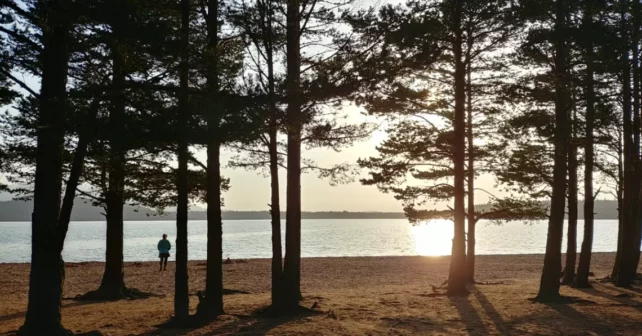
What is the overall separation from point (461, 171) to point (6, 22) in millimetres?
12700

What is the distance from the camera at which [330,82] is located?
481 inches

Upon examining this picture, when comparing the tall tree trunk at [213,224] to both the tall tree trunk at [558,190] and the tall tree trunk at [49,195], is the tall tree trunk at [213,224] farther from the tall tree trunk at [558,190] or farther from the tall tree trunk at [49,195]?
the tall tree trunk at [558,190]

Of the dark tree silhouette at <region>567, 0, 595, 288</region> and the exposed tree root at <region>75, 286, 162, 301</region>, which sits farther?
the dark tree silhouette at <region>567, 0, 595, 288</region>

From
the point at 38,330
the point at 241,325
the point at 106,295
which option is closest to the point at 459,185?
the point at 241,325

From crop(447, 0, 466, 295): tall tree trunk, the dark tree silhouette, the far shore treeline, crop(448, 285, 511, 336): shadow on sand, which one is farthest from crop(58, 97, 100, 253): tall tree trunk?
the dark tree silhouette

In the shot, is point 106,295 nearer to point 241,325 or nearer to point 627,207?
point 241,325

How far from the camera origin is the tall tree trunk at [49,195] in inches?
397

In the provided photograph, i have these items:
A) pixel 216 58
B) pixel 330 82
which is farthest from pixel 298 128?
pixel 216 58

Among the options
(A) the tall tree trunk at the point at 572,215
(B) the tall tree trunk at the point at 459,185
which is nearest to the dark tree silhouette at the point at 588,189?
(A) the tall tree trunk at the point at 572,215

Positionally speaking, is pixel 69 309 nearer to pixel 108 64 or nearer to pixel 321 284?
pixel 108 64

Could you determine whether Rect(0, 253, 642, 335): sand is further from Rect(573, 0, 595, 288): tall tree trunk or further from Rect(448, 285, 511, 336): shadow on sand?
Rect(573, 0, 595, 288): tall tree trunk

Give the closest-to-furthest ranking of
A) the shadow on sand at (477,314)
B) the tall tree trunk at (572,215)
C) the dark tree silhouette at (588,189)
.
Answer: the shadow on sand at (477,314), the dark tree silhouette at (588,189), the tall tree trunk at (572,215)

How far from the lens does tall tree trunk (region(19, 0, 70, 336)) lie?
1008 centimetres

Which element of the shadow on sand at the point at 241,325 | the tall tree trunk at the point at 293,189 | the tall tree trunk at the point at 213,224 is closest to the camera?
the shadow on sand at the point at 241,325
